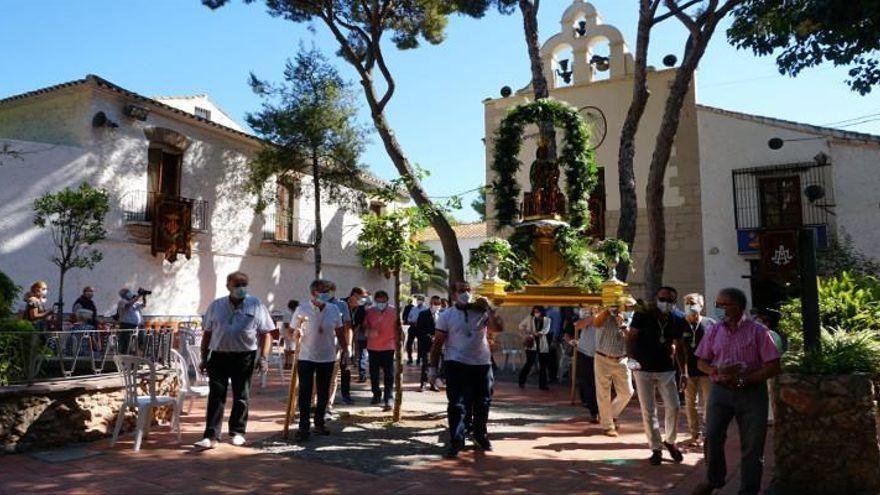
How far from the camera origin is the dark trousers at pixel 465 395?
6148 millimetres

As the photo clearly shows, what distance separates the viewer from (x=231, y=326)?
624 cm

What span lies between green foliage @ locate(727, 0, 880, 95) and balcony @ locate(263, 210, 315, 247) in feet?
46.2

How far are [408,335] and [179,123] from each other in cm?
853

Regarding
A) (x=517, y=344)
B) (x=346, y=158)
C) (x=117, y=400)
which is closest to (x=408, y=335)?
(x=517, y=344)

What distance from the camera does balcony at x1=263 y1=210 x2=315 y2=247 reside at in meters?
19.7

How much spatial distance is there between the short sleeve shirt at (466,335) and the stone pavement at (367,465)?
0.91 meters

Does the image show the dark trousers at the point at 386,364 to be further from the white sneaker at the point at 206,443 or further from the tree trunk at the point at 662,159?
the tree trunk at the point at 662,159

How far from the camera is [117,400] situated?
22.2 feet

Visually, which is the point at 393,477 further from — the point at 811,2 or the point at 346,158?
the point at 346,158

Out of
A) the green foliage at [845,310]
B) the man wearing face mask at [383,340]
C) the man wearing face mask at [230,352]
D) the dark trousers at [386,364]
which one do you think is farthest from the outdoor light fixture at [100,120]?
the green foliage at [845,310]

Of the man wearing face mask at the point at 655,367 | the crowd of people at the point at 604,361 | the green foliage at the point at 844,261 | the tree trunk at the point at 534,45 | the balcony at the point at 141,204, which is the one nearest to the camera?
the crowd of people at the point at 604,361

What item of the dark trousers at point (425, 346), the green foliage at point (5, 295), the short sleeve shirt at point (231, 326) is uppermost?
the green foliage at point (5, 295)

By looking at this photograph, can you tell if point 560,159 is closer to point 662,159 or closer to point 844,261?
point 662,159

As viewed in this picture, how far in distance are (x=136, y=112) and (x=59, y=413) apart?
11.1 meters
